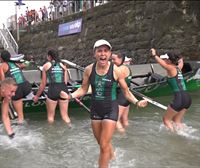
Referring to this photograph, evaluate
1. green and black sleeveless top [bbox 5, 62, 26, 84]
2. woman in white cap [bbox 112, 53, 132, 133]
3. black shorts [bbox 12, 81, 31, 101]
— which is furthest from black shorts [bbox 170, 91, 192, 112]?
green and black sleeveless top [bbox 5, 62, 26, 84]

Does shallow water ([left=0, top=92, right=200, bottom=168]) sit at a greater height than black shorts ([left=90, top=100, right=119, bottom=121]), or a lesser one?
lesser

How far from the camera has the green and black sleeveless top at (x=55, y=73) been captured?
8844mm

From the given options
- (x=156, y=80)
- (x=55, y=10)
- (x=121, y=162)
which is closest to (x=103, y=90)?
(x=121, y=162)

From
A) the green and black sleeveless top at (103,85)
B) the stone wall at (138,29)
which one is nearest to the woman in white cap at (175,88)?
the green and black sleeveless top at (103,85)

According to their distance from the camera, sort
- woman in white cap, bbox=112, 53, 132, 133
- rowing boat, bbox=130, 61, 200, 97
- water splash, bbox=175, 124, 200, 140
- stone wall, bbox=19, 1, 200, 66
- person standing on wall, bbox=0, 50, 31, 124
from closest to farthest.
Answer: water splash, bbox=175, 124, 200, 140 → woman in white cap, bbox=112, 53, 132, 133 → person standing on wall, bbox=0, 50, 31, 124 → rowing boat, bbox=130, 61, 200, 97 → stone wall, bbox=19, 1, 200, 66

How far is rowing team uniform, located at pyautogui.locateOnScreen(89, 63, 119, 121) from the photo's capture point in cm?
557

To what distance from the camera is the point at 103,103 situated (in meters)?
5.67

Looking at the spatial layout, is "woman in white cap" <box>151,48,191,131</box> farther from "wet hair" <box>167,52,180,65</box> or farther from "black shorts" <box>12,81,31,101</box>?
"black shorts" <box>12,81,31,101</box>

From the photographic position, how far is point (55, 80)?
8.91 meters

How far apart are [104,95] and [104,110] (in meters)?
0.21

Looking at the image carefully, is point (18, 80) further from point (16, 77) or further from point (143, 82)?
point (143, 82)

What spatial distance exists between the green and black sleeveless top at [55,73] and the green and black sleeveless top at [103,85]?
3278 millimetres

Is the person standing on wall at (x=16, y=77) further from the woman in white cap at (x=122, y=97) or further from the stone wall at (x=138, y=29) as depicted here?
A: the stone wall at (x=138, y=29)

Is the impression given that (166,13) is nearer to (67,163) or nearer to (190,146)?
(190,146)
